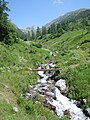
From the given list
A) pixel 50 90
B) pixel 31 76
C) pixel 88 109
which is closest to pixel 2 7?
pixel 31 76

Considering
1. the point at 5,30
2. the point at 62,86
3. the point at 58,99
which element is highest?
the point at 5,30

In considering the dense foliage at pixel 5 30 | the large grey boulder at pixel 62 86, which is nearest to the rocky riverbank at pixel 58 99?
the large grey boulder at pixel 62 86

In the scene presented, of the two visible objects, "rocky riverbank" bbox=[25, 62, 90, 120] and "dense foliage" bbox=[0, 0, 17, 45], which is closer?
"rocky riverbank" bbox=[25, 62, 90, 120]

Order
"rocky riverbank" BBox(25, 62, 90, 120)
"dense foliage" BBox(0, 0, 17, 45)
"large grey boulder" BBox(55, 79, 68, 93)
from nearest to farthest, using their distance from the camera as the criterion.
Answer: "rocky riverbank" BBox(25, 62, 90, 120), "large grey boulder" BBox(55, 79, 68, 93), "dense foliage" BBox(0, 0, 17, 45)

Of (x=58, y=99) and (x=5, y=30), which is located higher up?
(x=5, y=30)

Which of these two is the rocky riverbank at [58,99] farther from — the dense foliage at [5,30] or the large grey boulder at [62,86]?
the dense foliage at [5,30]

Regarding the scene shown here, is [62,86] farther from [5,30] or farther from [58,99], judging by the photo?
[5,30]

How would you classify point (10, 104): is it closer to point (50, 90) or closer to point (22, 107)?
point (22, 107)

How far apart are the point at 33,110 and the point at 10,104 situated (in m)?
1.95

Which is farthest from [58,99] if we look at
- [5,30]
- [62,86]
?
[5,30]

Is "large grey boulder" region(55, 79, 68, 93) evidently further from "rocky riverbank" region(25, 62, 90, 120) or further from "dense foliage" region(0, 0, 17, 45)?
"dense foliage" region(0, 0, 17, 45)

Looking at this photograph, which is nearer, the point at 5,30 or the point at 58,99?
the point at 58,99

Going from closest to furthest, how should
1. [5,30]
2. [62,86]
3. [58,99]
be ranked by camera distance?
[58,99], [62,86], [5,30]

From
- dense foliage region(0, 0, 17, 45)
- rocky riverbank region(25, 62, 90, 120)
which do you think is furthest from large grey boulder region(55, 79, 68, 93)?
dense foliage region(0, 0, 17, 45)
